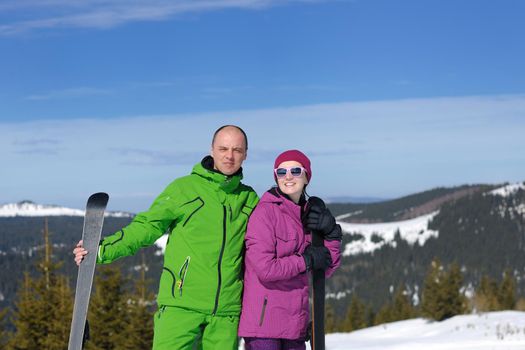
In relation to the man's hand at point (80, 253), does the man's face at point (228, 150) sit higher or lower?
higher

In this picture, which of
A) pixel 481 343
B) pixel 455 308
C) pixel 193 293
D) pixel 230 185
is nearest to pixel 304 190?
pixel 230 185

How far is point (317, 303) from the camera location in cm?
487

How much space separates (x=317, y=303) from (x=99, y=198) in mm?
1708

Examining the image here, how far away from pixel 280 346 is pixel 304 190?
106 cm

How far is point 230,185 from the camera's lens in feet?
15.5

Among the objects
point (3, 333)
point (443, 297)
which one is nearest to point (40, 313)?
point (3, 333)

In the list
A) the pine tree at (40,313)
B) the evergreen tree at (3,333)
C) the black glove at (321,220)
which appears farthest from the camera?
the evergreen tree at (3,333)

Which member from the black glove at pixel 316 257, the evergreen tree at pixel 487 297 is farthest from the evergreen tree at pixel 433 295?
the black glove at pixel 316 257

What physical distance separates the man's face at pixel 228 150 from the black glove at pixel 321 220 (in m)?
0.58

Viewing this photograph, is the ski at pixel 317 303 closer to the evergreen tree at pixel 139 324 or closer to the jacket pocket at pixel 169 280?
the jacket pocket at pixel 169 280

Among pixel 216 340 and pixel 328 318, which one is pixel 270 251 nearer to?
pixel 216 340

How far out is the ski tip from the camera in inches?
192

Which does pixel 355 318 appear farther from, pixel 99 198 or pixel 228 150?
pixel 228 150

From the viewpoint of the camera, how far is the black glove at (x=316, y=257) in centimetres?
446
